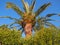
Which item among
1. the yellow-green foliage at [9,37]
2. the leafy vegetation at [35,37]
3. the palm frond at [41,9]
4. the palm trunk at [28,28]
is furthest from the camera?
the palm trunk at [28,28]

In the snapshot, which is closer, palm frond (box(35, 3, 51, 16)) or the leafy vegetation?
the leafy vegetation

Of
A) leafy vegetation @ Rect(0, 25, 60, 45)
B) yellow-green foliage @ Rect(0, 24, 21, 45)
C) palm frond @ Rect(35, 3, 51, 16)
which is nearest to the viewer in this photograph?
leafy vegetation @ Rect(0, 25, 60, 45)

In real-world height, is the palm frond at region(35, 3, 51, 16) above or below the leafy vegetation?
above

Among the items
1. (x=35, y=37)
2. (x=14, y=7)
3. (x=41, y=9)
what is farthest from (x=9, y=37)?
(x=41, y=9)

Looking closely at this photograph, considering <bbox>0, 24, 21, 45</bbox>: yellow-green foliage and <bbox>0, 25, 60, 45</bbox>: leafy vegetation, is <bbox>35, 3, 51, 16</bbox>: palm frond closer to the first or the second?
<bbox>0, 25, 60, 45</bbox>: leafy vegetation

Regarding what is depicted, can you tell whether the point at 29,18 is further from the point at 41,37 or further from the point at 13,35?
the point at 41,37

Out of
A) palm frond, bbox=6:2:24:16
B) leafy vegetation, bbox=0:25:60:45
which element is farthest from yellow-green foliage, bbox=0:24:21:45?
palm frond, bbox=6:2:24:16

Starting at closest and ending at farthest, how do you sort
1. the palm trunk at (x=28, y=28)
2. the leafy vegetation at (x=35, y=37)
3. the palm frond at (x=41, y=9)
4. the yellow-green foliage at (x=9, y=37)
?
the leafy vegetation at (x=35, y=37) < the yellow-green foliage at (x=9, y=37) < the palm frond at (x=41, y=9) < the palm trunk at (x=28, y=28)

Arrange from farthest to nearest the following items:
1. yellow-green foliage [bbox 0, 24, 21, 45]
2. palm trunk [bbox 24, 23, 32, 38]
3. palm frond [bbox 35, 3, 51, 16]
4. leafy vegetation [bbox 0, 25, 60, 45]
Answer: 1. palm trunk [bbox 24, 23, 32, 38]
2. palm frond [bbox 35, 3, 51, 16]
3. yellow-green foliage [bbox 0, 24, 21, 45]
4. leafy vegetation [bbox 0, 25, 60, 45]

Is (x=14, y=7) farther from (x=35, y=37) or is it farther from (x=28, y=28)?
(x=35, y=37)

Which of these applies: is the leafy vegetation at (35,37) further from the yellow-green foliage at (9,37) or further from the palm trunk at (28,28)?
the palm trunk at (28,28)

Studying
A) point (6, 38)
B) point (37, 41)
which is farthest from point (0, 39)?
point (37, 41)

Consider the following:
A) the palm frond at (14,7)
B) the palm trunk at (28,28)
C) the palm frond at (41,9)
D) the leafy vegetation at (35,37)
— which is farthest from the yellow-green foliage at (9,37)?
the palm frond at (41,9)

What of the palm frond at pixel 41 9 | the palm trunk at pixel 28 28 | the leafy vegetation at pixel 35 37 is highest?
the palm frond at pixel 41 9
